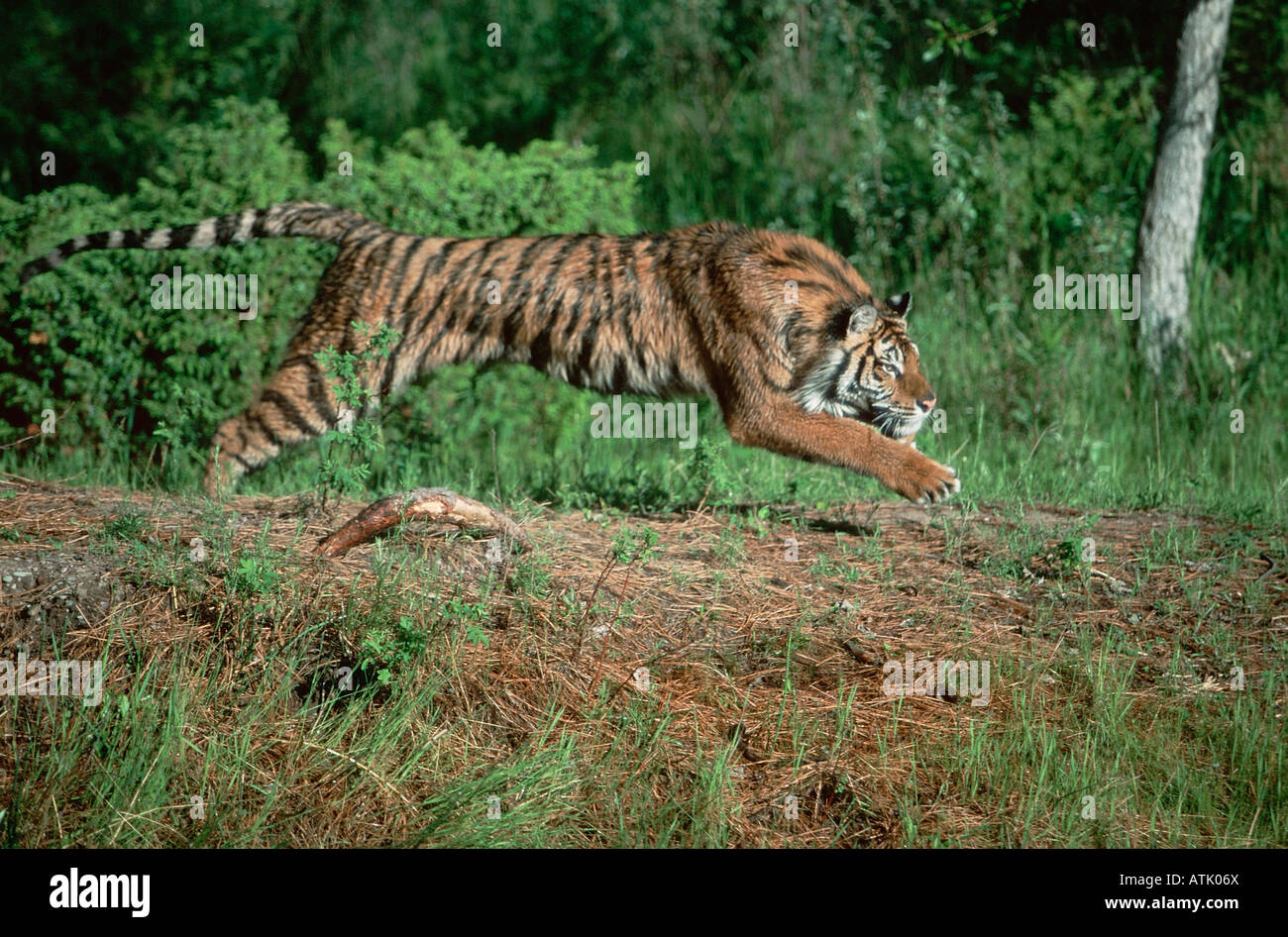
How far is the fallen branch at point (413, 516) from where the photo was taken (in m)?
4.16

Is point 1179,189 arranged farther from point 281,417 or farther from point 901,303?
point 281,417

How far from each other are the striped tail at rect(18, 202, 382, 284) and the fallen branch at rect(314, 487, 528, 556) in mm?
2187

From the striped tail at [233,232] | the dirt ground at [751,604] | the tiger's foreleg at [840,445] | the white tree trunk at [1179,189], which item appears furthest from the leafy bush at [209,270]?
the white tree trunk at [1179,189]

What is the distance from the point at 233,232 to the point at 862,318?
293 cm

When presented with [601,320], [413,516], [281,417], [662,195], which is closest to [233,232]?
[281,417]

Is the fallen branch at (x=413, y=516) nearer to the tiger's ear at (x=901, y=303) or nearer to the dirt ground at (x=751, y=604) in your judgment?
the dirt ground at (x=751, y=604)

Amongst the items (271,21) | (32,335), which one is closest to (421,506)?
(32,335)

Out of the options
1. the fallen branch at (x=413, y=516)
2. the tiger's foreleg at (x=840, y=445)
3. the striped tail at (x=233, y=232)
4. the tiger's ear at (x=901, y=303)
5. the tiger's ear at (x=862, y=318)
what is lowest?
the fallen branch at (x=413, y=516)

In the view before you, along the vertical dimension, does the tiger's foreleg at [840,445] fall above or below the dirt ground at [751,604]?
above

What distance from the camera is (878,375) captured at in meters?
5.50

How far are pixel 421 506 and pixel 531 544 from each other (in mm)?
405

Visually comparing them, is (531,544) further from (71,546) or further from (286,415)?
(286,415)

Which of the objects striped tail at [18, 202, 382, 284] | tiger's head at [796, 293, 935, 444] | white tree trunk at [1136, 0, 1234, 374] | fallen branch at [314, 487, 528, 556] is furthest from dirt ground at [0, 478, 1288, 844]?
white tree trunk at [1136, 0, 1234, 374]

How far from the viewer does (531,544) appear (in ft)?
14.3
